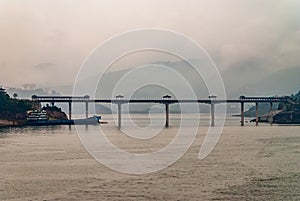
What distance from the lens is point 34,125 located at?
135 meters

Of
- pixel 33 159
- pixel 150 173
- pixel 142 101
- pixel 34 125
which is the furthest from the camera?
pixel 142 101

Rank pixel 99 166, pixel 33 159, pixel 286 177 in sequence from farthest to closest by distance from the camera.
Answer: pixel 33 159 → pixel 99 166 → pixel 286 177

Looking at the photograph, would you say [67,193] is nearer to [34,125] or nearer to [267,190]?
[267,190]

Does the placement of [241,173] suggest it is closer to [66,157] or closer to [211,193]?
[211,193]

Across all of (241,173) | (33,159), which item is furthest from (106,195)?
(33,159)

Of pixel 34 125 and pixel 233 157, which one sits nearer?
pixel 233 157

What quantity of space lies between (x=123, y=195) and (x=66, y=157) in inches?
863

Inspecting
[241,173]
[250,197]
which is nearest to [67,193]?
[250,197]

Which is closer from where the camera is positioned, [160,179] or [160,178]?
[160,179]

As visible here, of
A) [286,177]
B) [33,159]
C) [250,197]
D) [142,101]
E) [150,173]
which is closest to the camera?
[250,197]

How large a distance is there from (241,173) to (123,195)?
1250cm

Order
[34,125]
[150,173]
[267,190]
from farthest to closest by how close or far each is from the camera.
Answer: [34,125] < [150,173] < [267,190]

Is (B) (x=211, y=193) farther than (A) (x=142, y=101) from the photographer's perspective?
No

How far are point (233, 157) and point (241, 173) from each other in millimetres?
11164
